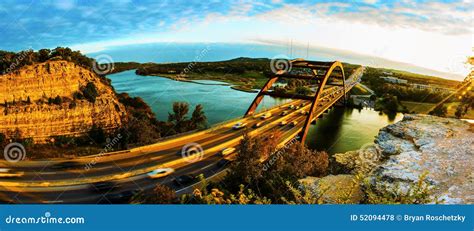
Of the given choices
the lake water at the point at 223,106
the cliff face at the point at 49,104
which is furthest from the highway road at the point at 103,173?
the lake water at the point at 223,106

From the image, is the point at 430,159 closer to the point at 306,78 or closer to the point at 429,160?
the point at 429,160

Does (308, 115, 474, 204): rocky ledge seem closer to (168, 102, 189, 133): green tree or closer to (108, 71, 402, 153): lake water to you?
(108, 71, 402, 153): lake water

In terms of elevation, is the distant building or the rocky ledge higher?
the distant building

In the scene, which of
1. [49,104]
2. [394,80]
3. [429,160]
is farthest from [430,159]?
[394,80]

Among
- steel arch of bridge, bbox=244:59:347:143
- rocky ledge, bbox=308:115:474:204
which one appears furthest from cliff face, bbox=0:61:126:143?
steel arch of bridge, bbox=244:59:347:143

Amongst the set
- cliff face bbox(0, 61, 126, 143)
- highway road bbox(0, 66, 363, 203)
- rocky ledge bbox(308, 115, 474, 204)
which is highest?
cliff face bbox(0, 61, 126, 143)

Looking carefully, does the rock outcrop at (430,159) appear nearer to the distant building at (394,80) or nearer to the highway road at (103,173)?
the highway road at (103,173)

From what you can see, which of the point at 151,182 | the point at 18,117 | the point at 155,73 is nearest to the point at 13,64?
the point at 18,117

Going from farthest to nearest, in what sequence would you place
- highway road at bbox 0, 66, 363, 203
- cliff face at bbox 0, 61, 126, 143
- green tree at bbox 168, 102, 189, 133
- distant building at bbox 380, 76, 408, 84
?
distant building at bbox 380, 76, 408, 84, green tree at bbox 168, 102, 189, 133, cliff face at bbox 0, 61, 126, 143, highway road at bbox 0, 66, 363, 203
